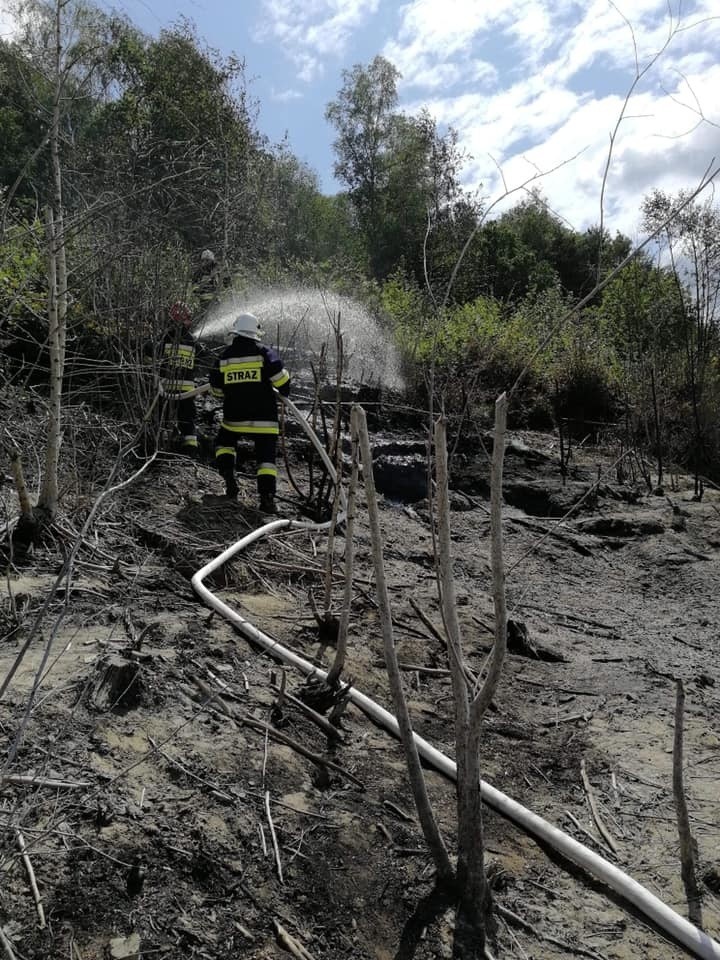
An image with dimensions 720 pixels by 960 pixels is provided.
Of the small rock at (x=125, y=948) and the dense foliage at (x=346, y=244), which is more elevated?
the dense foliage at (x=346, y=244)

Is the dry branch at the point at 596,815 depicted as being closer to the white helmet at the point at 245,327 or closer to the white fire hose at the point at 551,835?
the white fire hose at the point at 551,835

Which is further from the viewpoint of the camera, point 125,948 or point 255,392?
point 255,392

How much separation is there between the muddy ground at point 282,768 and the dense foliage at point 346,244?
55.9 inches

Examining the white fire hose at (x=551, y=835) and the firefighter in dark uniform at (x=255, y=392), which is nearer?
the white fire hose at (x=551, y=835)

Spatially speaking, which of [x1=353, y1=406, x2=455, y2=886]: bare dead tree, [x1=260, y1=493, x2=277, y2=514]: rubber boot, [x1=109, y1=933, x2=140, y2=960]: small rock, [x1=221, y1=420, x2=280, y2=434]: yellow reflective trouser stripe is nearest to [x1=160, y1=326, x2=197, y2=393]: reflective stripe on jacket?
[x1=221, y1=420, x2=280, y2=434]: yellow reflective trouser stripe

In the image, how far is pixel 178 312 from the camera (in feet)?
22.8

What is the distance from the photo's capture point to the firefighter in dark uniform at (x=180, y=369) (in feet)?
22.9

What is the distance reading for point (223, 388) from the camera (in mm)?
7133

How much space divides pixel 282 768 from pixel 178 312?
489cm

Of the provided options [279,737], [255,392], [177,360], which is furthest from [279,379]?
[279,737]

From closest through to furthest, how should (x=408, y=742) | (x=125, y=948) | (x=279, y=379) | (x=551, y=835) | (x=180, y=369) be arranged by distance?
(x=125, y=948)
(x=408, y=742)
(x=551, y=835)
(x=279, y=379)
(x=180, y=369)

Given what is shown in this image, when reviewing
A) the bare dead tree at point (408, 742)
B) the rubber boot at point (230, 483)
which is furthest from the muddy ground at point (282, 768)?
the rubber boot at point (230, 483)

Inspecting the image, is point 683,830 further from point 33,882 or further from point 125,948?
Answer: point 33,882

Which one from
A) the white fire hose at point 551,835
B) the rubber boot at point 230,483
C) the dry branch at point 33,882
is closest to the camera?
the dry branch at point 33,882
